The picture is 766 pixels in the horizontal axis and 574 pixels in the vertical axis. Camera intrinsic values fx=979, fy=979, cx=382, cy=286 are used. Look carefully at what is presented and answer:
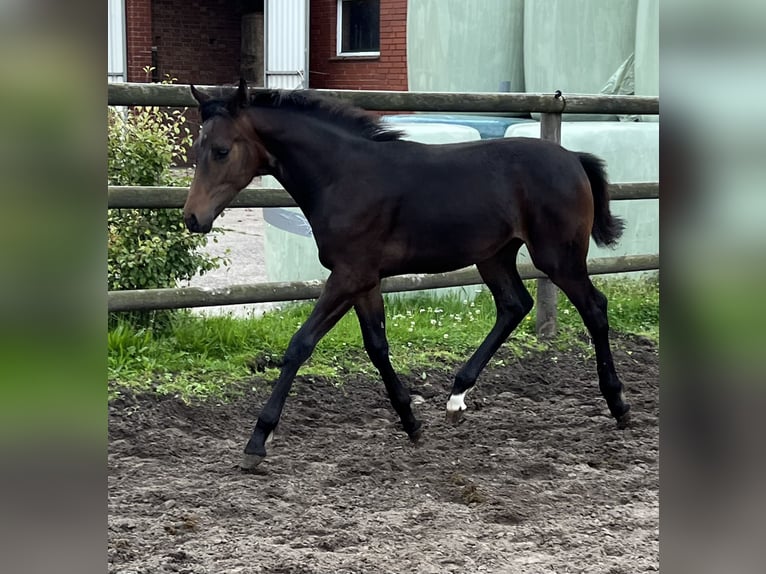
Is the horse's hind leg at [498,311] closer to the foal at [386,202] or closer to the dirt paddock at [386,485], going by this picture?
the foal at [386,202]

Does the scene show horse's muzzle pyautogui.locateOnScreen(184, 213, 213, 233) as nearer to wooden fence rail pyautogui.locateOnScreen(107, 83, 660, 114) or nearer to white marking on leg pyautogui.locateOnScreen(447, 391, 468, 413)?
wooden fence rail pyautogui.locateOnScreen(107, 83, 660, 114)

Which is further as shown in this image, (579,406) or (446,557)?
(579,406)

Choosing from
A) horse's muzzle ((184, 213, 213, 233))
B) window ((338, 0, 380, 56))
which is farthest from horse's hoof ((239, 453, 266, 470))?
window ((338, 0, 380, 56))

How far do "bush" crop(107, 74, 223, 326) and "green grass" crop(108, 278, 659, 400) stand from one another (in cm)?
33

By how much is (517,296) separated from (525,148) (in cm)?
78

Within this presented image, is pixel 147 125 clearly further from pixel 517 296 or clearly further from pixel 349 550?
pixel 349 550

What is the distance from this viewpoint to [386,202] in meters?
4.30

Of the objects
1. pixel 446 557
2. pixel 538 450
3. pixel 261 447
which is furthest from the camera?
pixel 538 450

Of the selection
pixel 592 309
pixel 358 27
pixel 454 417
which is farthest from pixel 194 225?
pixel 358 27

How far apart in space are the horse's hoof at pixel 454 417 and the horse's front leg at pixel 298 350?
0.88 meters

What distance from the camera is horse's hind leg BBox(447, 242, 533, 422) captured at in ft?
15.6

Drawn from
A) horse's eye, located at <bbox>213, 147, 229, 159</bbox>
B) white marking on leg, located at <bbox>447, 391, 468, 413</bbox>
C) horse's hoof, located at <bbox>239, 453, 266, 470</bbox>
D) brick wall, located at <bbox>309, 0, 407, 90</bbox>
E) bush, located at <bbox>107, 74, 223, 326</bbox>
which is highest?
brick wall, located at <bbox>309, 0, 407, 90</bbox>
